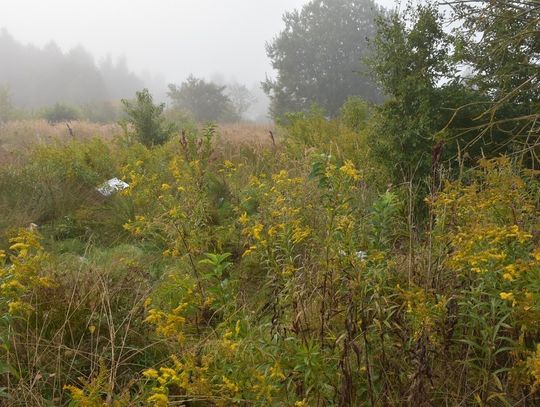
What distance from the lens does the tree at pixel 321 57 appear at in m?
27.0

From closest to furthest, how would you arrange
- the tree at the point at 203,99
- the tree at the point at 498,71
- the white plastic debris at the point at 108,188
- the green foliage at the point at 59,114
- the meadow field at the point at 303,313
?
the meadow field at the point at 303,313
the tree at the point at 498,71
the white plastic debris at the point at 108,188
the green foliage at the point at 59,114
the tree at the point at 203,99

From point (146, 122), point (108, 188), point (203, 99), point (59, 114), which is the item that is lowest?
point (108, 188)

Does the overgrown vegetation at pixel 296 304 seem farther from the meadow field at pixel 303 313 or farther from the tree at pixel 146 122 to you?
the tree at pixel 146 122

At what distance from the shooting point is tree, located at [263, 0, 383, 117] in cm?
2705

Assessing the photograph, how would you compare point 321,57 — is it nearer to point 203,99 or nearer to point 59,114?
point 203,99

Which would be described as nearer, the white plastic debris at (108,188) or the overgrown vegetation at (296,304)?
the overgrown vegetation at (296,304)

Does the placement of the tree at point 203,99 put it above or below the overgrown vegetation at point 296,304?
above

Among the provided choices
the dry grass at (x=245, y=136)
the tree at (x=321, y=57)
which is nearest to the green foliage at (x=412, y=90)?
the dry grass at (x=245, y=136)

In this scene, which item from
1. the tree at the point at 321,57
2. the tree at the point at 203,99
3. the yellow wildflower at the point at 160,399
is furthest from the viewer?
the tree at the point at 203,99

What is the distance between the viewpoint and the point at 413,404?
1493mm

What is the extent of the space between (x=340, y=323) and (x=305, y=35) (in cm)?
2857

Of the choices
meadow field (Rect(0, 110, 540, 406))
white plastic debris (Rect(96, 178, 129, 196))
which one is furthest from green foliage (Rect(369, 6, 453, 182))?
white plastic debris (Rect(96, 178, 129, 196))

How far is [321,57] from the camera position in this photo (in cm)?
2748

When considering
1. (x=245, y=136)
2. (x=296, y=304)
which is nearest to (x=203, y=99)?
(x=245, y=136)
